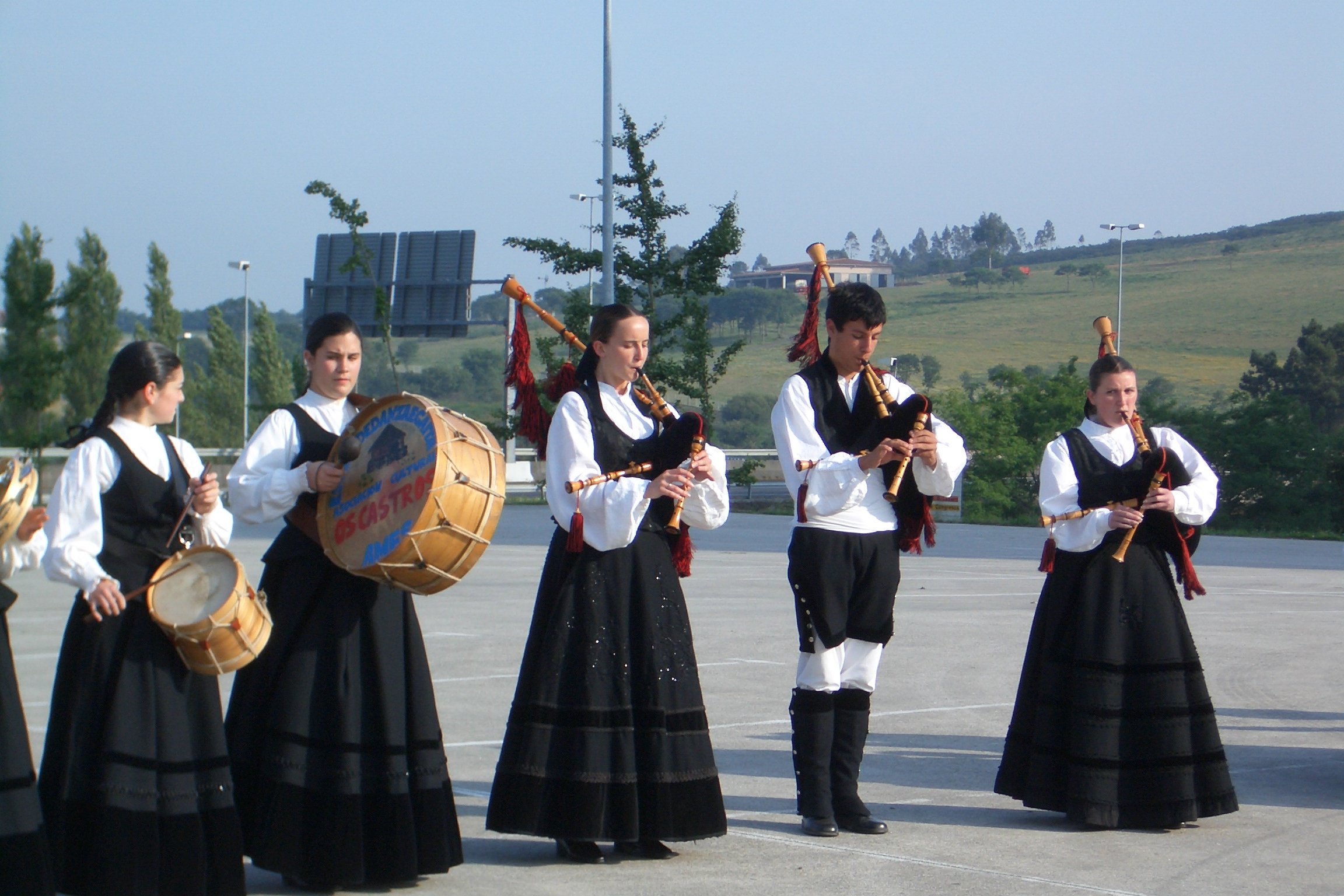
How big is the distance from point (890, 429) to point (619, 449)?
1084 mm

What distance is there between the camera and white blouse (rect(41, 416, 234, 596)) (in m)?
4.58

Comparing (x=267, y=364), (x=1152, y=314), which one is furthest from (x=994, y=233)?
(x=267, y=364)

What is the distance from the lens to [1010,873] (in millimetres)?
5379

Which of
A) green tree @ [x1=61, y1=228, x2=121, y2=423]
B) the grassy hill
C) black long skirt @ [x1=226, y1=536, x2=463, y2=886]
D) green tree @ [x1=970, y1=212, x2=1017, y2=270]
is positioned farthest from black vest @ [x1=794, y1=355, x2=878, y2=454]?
green tree @ [x1=970, y1=212, x2=1017, y2=270]

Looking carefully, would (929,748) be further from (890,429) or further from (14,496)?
(14,496)

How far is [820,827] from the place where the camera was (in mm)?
5922

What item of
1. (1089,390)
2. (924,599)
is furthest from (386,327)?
(1089,390)

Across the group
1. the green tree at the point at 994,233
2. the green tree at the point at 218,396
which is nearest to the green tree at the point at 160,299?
the green tree at the point at 218,396

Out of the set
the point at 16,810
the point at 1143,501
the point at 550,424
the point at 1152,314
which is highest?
the point at 1152,314

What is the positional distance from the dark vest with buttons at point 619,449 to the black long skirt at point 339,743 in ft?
3.21

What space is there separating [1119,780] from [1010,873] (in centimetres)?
96

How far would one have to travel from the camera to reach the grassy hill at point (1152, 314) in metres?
87.1

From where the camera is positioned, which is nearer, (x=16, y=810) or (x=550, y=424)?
(x=16, y=810)

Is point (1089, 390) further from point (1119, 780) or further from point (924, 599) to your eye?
point (924, 599)
